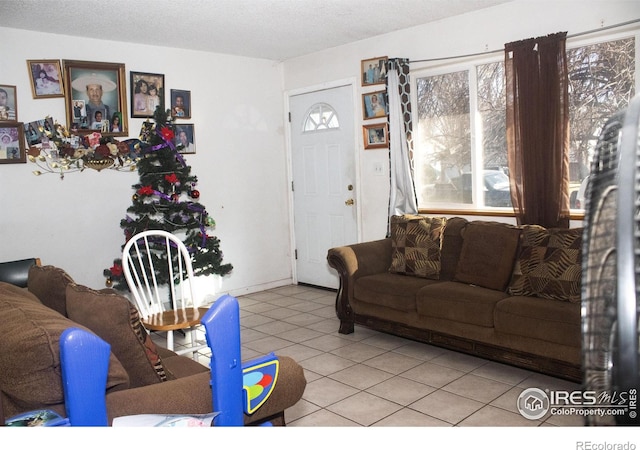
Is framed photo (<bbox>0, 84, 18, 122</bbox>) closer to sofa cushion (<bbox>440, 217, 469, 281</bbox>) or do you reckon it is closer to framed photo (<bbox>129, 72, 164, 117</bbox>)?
framed photo (<bbox>129, 72, 164, 117</bbox>)

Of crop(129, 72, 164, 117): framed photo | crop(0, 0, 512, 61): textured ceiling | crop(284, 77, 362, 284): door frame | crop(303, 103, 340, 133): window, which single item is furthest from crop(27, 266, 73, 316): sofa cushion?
crop(303, 103, 340, 133): window

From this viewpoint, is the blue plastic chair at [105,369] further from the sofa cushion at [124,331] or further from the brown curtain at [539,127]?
the brown curtain at [539,127]

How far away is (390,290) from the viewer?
3.97 metres

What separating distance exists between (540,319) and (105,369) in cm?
269

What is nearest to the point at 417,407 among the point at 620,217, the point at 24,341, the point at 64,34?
the point at 24,341

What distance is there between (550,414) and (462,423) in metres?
0.51

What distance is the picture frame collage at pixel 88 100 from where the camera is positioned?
4402mm

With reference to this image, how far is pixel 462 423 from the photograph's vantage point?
2750 millimetres

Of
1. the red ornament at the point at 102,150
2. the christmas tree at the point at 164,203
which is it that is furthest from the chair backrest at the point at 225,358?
the red ornament at the point at 102,150

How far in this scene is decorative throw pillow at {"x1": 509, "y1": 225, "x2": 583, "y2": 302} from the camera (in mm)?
3223

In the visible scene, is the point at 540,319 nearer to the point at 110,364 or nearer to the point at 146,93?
the point at 110,364

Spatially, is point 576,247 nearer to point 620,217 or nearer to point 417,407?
point 417,407

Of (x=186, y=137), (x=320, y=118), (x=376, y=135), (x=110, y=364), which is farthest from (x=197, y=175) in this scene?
(x=110, y=364)

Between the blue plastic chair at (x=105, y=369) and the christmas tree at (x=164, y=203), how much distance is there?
3536 mm
